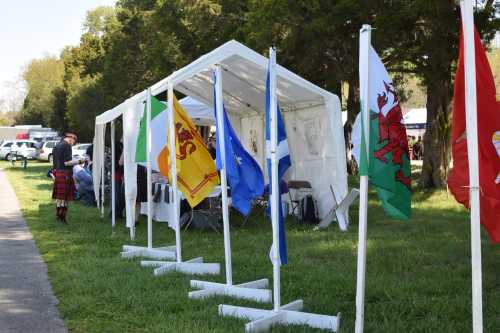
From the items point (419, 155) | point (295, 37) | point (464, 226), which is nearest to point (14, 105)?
point (419, 155)

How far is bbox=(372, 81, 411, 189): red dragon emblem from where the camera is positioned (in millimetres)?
4875

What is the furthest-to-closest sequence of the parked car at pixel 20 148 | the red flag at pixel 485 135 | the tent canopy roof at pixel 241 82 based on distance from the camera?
the parked car at pixel 20 148, the tent canopy roof at pixel 241 82, the red flag at pixel 485 135

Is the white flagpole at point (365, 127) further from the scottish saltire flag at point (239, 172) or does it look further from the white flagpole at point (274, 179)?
the scottish saltire flag at point (239, 172)

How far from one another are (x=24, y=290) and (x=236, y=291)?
250 cm

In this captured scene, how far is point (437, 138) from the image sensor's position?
18.9 m

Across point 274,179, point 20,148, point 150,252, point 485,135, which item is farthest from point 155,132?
point 20,148

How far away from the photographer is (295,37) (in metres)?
17.8

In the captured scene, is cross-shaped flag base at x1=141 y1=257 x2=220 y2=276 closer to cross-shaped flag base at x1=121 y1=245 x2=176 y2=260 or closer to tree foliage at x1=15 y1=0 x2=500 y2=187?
cross-shaped flag base at x1=121 y1=245 x2=176 y2=260

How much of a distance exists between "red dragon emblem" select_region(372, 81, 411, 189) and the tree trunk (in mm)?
14231

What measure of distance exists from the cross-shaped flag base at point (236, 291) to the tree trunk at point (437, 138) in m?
12.8

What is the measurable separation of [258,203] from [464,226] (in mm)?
4594

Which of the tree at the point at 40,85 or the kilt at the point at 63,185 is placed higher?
the tree at the point at 40,85

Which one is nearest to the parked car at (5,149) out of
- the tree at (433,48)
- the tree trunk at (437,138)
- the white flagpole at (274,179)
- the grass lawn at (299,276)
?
the tree at (433,48)

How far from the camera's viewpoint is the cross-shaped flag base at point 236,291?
673 centimetres
